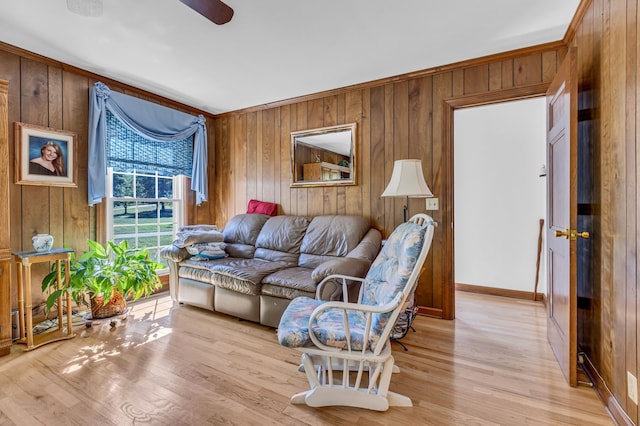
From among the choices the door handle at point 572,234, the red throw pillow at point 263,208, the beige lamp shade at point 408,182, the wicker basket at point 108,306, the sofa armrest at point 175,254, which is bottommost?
the wicker basket at point 108,306

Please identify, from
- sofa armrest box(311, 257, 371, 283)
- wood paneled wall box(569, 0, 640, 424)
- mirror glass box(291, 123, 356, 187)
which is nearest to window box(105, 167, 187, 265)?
mirror glass box(291, 123, 356, 187)

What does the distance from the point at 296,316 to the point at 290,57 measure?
88.0 inches

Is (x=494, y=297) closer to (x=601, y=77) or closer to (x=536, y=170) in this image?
(x=536, y=170)

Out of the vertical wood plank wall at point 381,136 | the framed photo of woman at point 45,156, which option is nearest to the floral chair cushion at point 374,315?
the vertical wood plank wall at point 381,136

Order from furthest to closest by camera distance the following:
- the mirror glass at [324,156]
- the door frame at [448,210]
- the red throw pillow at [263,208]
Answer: the red throw pillow at [263,208], the mirror glass at [324,156], the door frame at [448,210]

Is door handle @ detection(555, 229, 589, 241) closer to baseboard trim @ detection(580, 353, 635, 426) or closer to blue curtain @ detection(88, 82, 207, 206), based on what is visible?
baseboard trim @ detection(580, 353, 635, 426)

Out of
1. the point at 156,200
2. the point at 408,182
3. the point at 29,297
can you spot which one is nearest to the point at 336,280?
the point at 408,182

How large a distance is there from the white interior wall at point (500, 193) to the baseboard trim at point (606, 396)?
1765 mm

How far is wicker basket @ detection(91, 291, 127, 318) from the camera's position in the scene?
2744 mm

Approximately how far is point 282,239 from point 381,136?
156 cm

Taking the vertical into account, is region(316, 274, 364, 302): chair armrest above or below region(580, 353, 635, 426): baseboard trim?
above

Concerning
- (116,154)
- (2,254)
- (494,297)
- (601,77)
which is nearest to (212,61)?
(116,154)

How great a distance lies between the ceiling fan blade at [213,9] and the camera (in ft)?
5.88

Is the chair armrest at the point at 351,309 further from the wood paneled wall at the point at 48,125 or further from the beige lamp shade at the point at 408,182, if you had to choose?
the wood paneled wall at the point at 48,125
